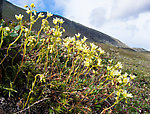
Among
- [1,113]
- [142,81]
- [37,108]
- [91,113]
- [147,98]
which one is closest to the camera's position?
[1,113]

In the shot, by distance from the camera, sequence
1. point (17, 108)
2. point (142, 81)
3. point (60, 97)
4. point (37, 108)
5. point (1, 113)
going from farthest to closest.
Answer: point (142, 81)
point (60, 97)
point (37, 108)
point (17, 108)
point (1, 113)

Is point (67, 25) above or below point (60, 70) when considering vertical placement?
above

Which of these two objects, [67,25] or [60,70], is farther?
[67,25]

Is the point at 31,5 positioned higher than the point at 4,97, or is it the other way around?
the point at 31,5

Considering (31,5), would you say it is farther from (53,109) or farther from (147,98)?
(147,98)

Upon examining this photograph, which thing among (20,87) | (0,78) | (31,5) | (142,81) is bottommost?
(142,81)

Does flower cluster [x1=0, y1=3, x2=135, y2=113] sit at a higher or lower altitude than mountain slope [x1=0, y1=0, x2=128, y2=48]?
lower

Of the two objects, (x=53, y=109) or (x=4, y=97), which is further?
(x=53, y=109)

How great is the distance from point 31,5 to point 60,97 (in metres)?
1.49

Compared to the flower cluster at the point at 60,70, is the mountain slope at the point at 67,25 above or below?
above

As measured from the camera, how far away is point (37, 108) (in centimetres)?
196

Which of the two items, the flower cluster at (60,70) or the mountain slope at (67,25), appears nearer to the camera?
the flower cluster at (60,70)

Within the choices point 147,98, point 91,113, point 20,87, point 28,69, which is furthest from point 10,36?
point 147,98

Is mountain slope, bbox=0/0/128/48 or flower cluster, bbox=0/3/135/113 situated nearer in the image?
flower cluster, bbox=0/3/135/113
